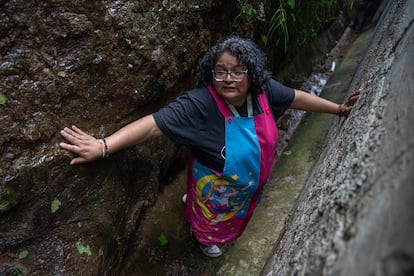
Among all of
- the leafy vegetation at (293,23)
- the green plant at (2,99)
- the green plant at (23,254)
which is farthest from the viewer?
the leafy vegetation at (293,23)

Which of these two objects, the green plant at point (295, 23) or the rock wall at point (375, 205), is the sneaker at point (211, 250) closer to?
the rock wall at point (375, 205)

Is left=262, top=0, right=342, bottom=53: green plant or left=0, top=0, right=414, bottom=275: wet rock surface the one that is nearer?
left=0, top=0, right=414, bottom=275: wet rock surface

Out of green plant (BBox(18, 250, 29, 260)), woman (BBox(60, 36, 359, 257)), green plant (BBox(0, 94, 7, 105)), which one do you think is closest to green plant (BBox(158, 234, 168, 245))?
woman (BBox(60, 36, 359, 257))

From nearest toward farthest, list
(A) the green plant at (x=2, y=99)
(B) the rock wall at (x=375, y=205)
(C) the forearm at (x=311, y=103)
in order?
(B) the rock wall at (x=375, y=205), (A) the green plant at (x=2, y=99), (C) the forearm at (x=311, y=103)

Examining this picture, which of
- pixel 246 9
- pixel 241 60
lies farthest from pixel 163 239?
pixel 246 9

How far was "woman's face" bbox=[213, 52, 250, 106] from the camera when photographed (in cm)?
184

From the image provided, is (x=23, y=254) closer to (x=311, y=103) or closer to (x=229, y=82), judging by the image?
(x=229, y=82)

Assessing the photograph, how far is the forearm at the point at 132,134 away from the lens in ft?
5.82

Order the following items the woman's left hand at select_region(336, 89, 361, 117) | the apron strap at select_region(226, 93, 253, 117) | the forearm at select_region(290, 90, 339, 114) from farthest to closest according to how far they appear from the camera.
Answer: the forearm at select_region(290, 90, 339, 114), the woman's left hand at select_region(336, 89, 361, 117), the apron strap at select_region(226, 93, 253, 117)

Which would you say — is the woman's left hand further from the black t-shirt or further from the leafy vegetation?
the leafy vegetation

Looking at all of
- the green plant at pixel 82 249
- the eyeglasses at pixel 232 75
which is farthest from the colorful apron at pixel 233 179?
the green plant at pixel 82 249

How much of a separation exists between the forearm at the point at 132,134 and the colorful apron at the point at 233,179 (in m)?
0.39

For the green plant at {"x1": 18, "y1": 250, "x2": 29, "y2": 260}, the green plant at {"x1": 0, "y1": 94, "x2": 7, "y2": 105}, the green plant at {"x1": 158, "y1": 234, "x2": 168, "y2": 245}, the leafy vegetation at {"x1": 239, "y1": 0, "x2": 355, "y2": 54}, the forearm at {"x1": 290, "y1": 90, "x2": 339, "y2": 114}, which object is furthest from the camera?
the leafy vegetation at {"x1": 239, "y1": 0, "x2": 355, "y2": 54}

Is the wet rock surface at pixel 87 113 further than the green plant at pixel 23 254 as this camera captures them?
No
